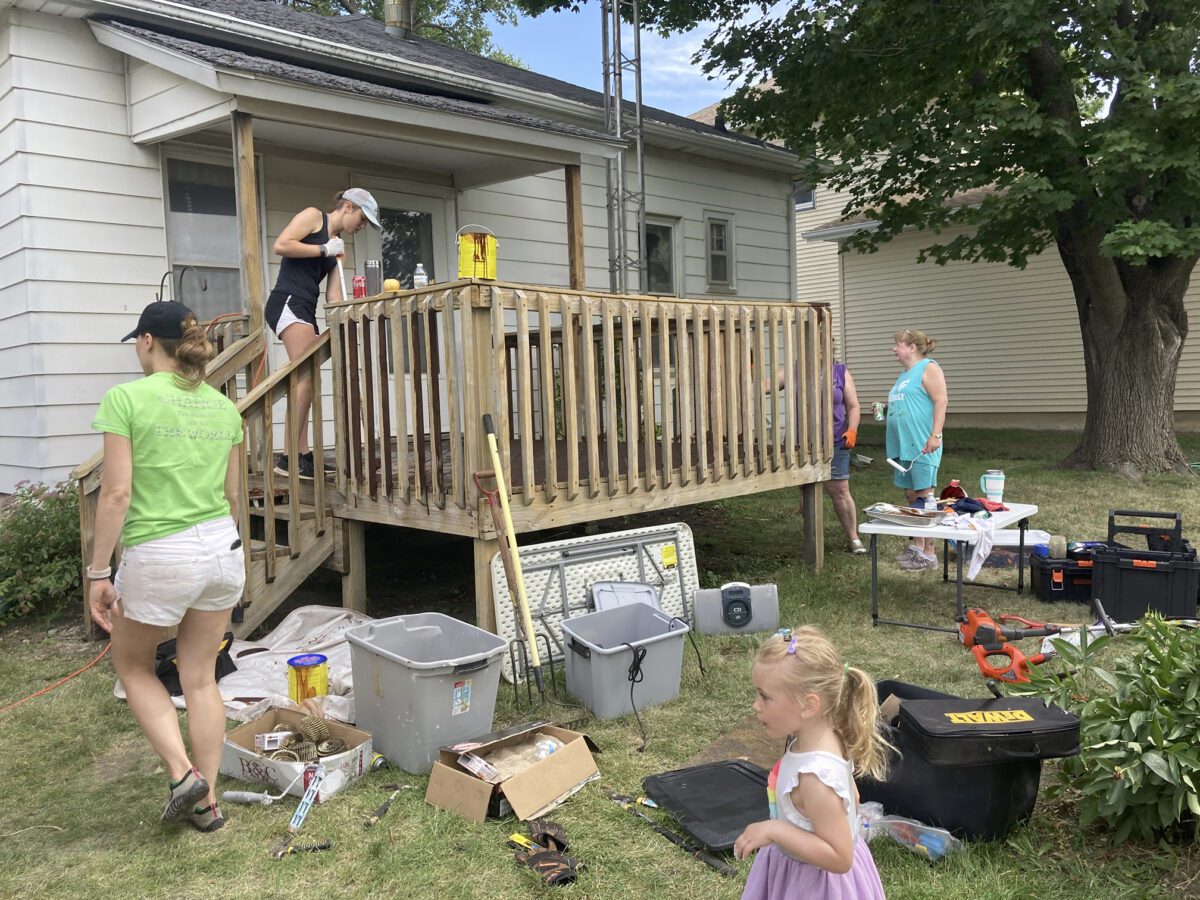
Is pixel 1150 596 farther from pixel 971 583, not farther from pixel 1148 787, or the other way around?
pixel 1148 787

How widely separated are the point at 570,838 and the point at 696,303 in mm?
3827

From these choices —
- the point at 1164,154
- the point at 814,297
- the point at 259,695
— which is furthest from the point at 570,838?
the point at 814,297

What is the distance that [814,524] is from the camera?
23.6 feet

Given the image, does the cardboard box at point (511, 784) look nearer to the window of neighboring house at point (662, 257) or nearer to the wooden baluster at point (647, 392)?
the wooden baluster at point (647, 392)

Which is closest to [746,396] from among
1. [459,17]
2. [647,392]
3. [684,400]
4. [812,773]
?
[684,400]

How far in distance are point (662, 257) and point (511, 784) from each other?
31.2 ft

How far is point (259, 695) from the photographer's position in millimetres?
4543

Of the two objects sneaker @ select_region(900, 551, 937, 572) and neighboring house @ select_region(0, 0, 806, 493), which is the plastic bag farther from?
neighboring house @ select_region(0, 0, 806, 493)

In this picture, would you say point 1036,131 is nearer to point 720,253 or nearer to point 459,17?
point 720,253

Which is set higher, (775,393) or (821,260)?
(821,260)

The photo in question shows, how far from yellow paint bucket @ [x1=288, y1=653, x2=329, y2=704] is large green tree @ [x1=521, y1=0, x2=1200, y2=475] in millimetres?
9048

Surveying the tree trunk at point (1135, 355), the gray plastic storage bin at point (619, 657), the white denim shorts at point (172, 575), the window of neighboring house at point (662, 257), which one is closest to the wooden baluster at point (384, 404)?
the gray plastic storage bin at point (619, 657)

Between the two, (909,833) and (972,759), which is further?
(909,833)

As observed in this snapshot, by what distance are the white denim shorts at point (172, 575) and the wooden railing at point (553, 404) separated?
1.68 metres
